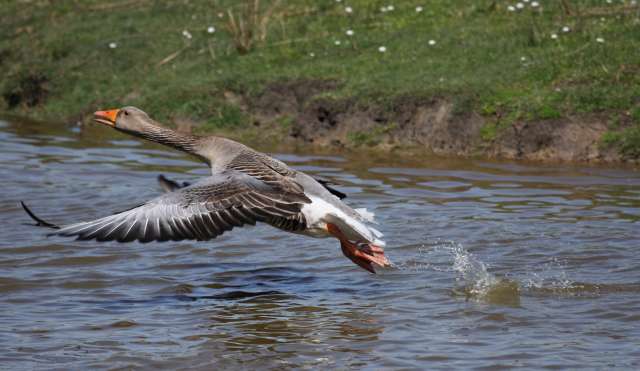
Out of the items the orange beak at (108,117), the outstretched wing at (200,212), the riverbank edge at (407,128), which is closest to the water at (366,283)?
the riverbank edge at (407,128)

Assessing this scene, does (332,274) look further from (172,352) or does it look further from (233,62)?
(233,62)

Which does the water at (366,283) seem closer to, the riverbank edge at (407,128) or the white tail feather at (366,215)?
the riverbank edge at (407,128)

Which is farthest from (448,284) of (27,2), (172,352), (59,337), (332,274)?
(27,2)

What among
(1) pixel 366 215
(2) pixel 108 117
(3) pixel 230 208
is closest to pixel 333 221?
(1) pixel 366 215

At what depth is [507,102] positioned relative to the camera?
12219mm

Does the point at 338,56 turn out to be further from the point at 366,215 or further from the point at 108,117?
the point at 366,215

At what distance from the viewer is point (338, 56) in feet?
47.5

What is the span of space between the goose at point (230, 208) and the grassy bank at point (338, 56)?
4.65 metres

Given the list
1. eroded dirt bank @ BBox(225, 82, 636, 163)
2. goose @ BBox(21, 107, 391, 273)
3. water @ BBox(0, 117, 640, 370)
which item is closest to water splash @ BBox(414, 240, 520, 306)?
water @ BBox(0, 117, 640, 370)

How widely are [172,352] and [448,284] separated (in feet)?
7.92

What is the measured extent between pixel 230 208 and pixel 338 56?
774cm

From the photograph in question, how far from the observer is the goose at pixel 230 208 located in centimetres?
671

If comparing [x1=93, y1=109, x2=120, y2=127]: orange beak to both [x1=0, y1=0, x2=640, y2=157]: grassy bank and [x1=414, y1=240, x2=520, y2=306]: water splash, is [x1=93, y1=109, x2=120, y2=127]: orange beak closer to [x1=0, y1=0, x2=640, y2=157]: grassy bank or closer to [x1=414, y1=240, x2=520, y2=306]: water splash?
[x1=414, y1=240, x2=520, y2=306]: water splash

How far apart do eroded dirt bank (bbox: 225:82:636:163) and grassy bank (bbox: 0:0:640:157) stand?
0.11 m
